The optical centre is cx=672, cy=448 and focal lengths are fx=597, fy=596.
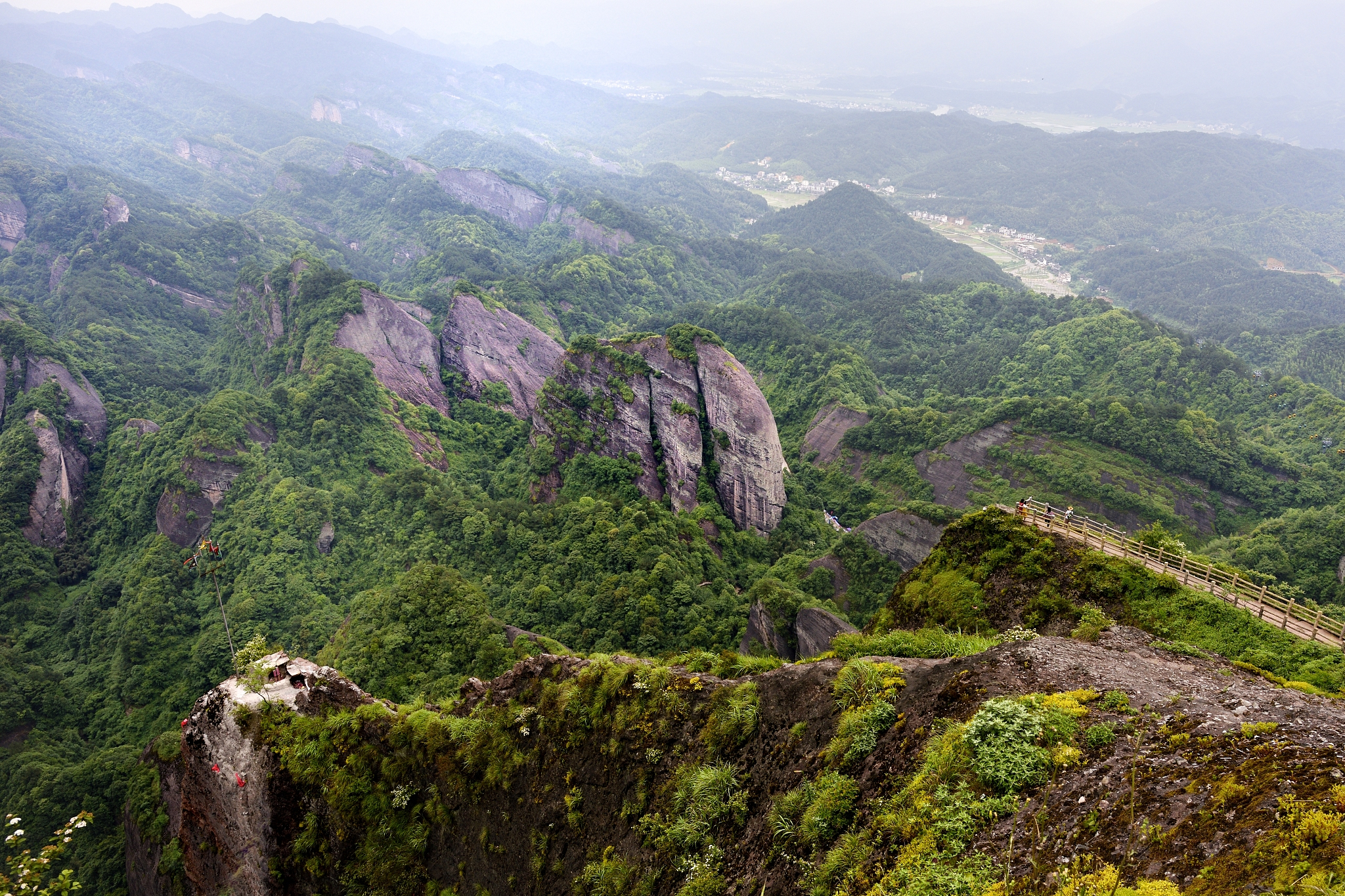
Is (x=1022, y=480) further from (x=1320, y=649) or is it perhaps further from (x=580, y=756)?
(x=580, y=756)

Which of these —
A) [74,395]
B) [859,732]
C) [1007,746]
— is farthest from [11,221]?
[1007,746]

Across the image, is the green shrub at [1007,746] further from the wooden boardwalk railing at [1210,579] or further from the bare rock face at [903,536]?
the bare rock face at [903,536]

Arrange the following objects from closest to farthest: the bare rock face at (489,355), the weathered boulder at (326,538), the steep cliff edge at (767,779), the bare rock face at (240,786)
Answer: the steep cliff edge at (767,779), the bare rock face at (240,786), the weathered boulder at (326,538), the bare rock face at (489,355)

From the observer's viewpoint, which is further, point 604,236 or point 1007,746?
point 604,236

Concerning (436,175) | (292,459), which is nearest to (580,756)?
(292,459)

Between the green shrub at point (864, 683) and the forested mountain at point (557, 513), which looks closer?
the green shrub at point (864, 683)

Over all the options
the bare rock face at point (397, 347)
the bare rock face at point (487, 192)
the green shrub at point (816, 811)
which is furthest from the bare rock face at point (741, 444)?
the bare rock face at point (487, 192)

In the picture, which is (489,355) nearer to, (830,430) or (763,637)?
(830,430)
